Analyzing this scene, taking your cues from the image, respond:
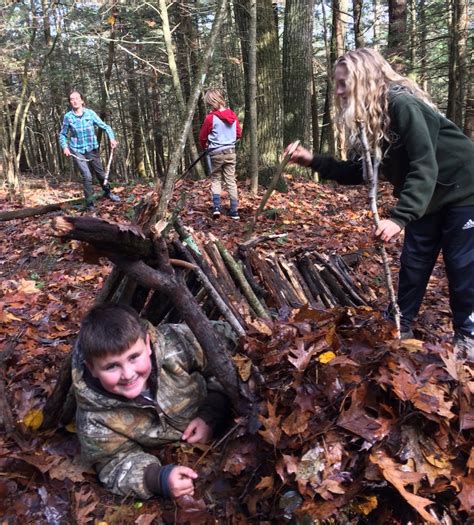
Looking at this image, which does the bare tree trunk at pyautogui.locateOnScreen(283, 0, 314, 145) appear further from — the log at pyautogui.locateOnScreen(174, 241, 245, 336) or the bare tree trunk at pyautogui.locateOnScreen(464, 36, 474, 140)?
the log at pyautogui.locateOnScreen(174, 241, 245, 336)

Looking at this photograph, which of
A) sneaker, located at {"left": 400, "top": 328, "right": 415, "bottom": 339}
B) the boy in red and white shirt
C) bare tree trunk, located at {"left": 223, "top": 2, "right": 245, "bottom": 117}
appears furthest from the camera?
bare tree trunk, located at {"left": 223, "top": 2, "right": 245, "bottom": 117}

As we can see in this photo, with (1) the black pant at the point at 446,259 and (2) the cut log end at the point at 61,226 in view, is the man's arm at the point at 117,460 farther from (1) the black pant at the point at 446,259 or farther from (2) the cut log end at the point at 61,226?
(1) the black pant at the point at 446,259

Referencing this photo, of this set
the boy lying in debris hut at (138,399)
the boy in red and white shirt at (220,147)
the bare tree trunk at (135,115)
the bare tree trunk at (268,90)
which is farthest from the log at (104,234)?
the bare tree trunk at (135,115)

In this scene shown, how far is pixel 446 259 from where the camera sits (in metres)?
2.97

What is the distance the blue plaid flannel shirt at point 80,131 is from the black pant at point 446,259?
6.94 m

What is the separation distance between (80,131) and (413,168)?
747cm

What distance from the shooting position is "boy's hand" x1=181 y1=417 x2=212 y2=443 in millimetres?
2459

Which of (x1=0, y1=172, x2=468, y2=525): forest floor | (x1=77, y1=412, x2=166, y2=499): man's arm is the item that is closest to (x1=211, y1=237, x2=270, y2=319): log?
(x1=0, y1=172, x2=468, y2=525): forest floor

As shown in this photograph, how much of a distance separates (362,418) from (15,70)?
51.8 feet

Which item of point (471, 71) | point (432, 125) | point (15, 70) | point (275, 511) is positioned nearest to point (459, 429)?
point (275, 511)

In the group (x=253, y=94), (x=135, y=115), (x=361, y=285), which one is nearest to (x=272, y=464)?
(x=361, y=285)

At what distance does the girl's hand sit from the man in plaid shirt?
22.2ft

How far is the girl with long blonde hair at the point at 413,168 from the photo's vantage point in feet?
8.09

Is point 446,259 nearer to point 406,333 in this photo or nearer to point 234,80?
point 406,333
